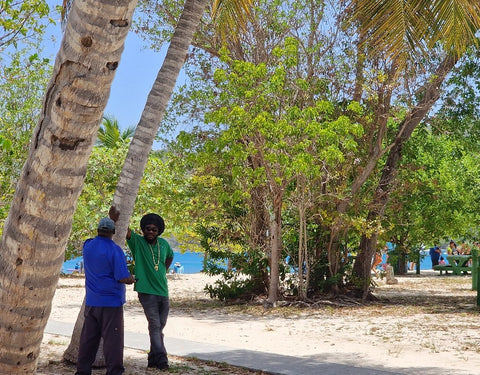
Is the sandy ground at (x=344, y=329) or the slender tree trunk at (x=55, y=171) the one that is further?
the sandy ground at (x=344, y=329)

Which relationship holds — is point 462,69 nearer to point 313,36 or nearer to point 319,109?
point 313,36

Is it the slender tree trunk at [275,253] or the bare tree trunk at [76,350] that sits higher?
the slender tree trunk at [275,253]

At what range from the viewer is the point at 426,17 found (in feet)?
36.4

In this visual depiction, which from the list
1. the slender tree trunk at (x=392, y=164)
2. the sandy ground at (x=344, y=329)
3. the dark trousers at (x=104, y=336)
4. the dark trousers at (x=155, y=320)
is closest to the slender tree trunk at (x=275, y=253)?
the sandy ground at (x=344, y=329)

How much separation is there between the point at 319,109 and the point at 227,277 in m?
5.58

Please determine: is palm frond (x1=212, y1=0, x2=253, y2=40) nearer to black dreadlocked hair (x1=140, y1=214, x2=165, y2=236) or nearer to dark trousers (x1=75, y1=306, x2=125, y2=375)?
black dreadlocked hair (x1=140, y1=214, x2=165, y2=236)

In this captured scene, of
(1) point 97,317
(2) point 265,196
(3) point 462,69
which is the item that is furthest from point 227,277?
(1) point 97,317

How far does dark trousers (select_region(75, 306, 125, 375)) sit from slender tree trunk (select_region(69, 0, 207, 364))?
0.92 m

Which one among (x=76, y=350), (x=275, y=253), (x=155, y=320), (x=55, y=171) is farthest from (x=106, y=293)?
(x=275, y=253)

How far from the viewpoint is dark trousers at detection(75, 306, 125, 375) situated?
21.2ft

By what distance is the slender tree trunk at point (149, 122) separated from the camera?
7293 mm

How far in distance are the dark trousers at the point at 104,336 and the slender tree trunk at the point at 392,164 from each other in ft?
38.2

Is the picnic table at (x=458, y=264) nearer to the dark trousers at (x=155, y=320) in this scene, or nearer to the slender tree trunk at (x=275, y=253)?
the slender tree trunk at (x=275, y=253)

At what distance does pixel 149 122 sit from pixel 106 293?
6.64ft
